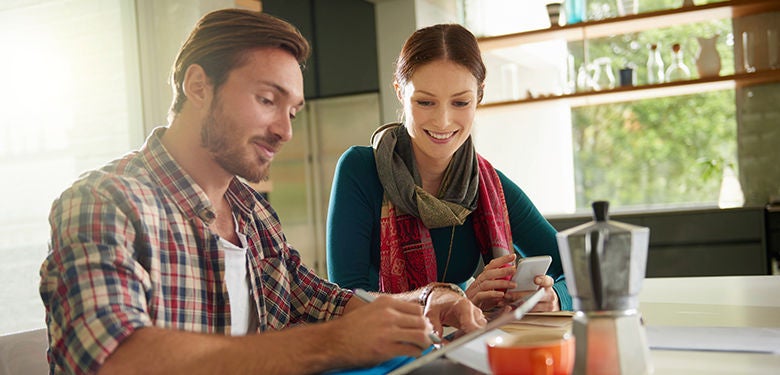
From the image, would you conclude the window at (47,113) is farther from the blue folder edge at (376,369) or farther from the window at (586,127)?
the blue folder edge at (376,369)

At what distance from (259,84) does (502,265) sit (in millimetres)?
627

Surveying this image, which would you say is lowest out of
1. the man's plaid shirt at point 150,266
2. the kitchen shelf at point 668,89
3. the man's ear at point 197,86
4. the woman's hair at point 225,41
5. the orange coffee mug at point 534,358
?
the orange coffee mug at point 534,358

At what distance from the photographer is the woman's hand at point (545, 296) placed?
1496 millimetres

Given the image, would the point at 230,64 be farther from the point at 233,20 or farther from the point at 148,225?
the point at 148,225

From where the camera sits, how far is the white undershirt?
1.29m

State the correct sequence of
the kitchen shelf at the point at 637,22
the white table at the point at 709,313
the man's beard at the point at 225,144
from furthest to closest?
the kitchen shelf at the point at 637,22 < the man's beard at the point at 225,144 < the white table at the point at 709,313

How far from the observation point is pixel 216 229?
133cm

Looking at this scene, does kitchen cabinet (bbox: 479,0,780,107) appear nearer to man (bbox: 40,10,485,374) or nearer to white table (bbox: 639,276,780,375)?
white table (bbox: 639,276,780,375)

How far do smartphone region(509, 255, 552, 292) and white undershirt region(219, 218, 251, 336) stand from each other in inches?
19.8

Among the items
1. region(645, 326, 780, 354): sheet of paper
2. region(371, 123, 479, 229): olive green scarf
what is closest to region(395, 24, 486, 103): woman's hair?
region(371, 123, 479, 229): olive green scarf

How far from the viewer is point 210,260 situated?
123 centimetres

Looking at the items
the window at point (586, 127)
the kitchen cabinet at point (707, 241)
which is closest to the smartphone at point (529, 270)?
the kitchen cabinet at point (707, 241)

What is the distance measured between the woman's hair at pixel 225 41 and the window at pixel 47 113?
6.80ft

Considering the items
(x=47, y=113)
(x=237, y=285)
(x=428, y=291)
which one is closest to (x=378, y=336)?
(x=237, y=285)
